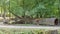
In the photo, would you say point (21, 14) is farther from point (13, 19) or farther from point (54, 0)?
point (54, 0)

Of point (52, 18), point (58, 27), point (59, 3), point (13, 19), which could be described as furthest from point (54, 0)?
point (13, 19)

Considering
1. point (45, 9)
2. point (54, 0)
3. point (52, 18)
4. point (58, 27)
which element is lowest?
point (58, 27)

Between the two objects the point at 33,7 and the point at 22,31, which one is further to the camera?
the point at 33,7

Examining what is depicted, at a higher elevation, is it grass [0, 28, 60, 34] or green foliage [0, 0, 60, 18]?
green foliage [0, 0, 60, 18]

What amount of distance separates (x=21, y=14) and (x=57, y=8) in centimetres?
57

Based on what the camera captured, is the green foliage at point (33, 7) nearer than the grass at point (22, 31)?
No

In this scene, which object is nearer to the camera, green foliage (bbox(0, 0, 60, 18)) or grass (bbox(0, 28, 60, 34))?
grass (bbox(0, 28, 60, 34))

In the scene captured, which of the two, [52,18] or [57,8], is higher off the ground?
[57,8]

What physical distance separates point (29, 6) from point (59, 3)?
0.47 metres

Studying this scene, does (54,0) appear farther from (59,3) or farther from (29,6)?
(29,6)

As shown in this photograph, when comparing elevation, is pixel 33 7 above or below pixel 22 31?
above

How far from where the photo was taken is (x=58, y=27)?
2.21 metres

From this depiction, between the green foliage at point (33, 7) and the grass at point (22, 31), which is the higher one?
the green foliage at point (33, 7)

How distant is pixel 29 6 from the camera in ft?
7.42
